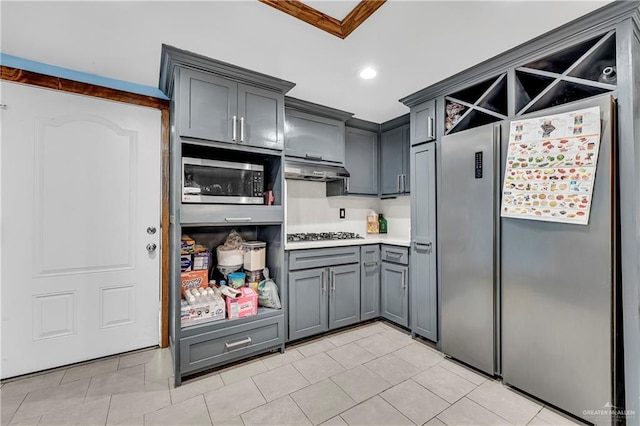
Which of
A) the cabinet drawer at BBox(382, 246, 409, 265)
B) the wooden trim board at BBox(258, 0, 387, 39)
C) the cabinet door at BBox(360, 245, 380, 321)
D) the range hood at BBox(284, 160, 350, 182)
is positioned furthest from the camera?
the cabinet door at BBox(360, 245, 380, 321)

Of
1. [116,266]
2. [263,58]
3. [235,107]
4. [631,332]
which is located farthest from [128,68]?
[631,332]

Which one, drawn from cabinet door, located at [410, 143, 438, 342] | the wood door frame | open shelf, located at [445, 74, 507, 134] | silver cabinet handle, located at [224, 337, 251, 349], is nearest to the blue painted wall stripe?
the wood door frame

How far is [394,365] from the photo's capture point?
225cm

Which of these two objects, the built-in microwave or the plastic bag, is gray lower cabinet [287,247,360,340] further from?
the built-in microwave

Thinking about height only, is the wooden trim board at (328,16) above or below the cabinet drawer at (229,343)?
above

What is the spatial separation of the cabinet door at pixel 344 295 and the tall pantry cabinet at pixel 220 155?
22.2 inches

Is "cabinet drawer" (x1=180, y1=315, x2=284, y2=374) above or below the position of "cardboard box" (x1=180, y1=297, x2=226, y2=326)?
below

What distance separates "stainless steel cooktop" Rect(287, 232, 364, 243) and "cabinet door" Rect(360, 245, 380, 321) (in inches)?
14.0

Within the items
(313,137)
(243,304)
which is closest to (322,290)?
(243,304)

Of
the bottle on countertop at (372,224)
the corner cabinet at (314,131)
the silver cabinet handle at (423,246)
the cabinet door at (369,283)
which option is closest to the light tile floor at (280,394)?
the cabinet door at (369,283)

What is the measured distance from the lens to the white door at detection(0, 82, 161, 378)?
2.05 m

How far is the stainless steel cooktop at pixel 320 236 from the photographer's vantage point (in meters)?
3.00

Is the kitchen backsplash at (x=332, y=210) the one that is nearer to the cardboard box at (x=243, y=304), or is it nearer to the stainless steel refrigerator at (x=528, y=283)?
the cardboard box at (x=243, y=304)

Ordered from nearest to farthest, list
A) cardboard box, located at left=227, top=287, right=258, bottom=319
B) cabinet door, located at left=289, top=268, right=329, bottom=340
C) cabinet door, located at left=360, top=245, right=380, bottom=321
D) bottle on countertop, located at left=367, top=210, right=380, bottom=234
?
cardboard box, located at left=227, top=287, right=258, bottom=319
cabinet door, located at left=289, top=268, right=329, bottom=340
cabinet door, located at left=360, top=245, right=380, bottom=321
bottle on countertop, located at left=367, top=210, right=380, bottom=234
